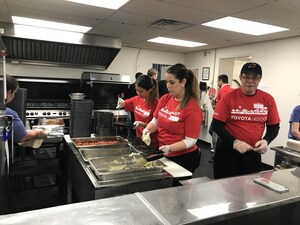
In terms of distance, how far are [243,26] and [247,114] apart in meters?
2.15

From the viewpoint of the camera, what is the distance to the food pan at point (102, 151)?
6.11 feet

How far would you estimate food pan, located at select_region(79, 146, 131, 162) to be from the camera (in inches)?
73.3

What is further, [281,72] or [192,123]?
[281,72]

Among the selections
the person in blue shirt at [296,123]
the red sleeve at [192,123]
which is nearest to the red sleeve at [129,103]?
the red sleeve at [192,123]

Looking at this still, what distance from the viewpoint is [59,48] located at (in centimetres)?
467

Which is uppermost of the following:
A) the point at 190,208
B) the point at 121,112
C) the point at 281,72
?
the point at 281,72

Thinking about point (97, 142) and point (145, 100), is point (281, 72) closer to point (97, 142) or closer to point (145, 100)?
point (145, 100)

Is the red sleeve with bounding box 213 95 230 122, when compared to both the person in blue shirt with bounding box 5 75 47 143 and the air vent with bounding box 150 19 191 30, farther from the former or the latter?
the air vent with bounding box 150 19 191 30

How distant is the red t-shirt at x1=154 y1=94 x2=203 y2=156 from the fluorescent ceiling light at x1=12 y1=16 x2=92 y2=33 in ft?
9.26

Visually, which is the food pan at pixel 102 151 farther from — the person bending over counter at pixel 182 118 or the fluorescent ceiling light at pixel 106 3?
the fluorescent ceiling light at pixel 106 3

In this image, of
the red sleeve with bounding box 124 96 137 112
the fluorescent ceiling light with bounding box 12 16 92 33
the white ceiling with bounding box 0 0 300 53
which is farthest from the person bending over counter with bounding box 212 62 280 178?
the fluorescent ceiling light with bounding box 12 16 92 33

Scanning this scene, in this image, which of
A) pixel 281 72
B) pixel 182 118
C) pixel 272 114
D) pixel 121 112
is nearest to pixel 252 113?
pixel 272 114

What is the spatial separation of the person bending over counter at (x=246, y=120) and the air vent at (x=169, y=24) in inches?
72.9

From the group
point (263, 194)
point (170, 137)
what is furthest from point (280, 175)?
point (170, 137)
